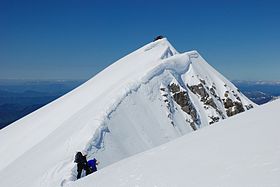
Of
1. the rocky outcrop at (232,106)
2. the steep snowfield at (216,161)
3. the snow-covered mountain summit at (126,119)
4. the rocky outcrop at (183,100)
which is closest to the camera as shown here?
the steep snowfield at (216,161)

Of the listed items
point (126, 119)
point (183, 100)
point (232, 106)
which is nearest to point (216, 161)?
point (126, 119)

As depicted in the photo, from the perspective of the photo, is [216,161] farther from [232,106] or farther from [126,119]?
[232,106]

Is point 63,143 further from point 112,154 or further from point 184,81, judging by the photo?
point 184,81

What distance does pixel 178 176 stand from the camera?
31.6 ft

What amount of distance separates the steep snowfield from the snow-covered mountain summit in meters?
6.93

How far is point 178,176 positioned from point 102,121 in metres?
17.4

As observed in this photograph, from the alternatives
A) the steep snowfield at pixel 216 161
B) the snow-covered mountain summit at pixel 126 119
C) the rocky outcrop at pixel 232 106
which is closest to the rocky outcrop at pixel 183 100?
the snow-covered mountain summit at pixel 126 119

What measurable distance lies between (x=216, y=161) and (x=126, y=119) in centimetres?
2056

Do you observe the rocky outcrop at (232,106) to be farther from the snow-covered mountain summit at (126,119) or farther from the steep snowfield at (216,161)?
the steep snowfield at (216,161)

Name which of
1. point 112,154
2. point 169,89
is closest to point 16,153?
point 112,154

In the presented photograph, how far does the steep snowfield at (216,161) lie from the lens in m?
8.34

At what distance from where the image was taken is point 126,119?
30.2 m

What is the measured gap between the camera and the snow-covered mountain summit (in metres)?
21.7

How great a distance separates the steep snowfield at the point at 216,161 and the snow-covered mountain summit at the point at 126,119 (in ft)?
22.7
